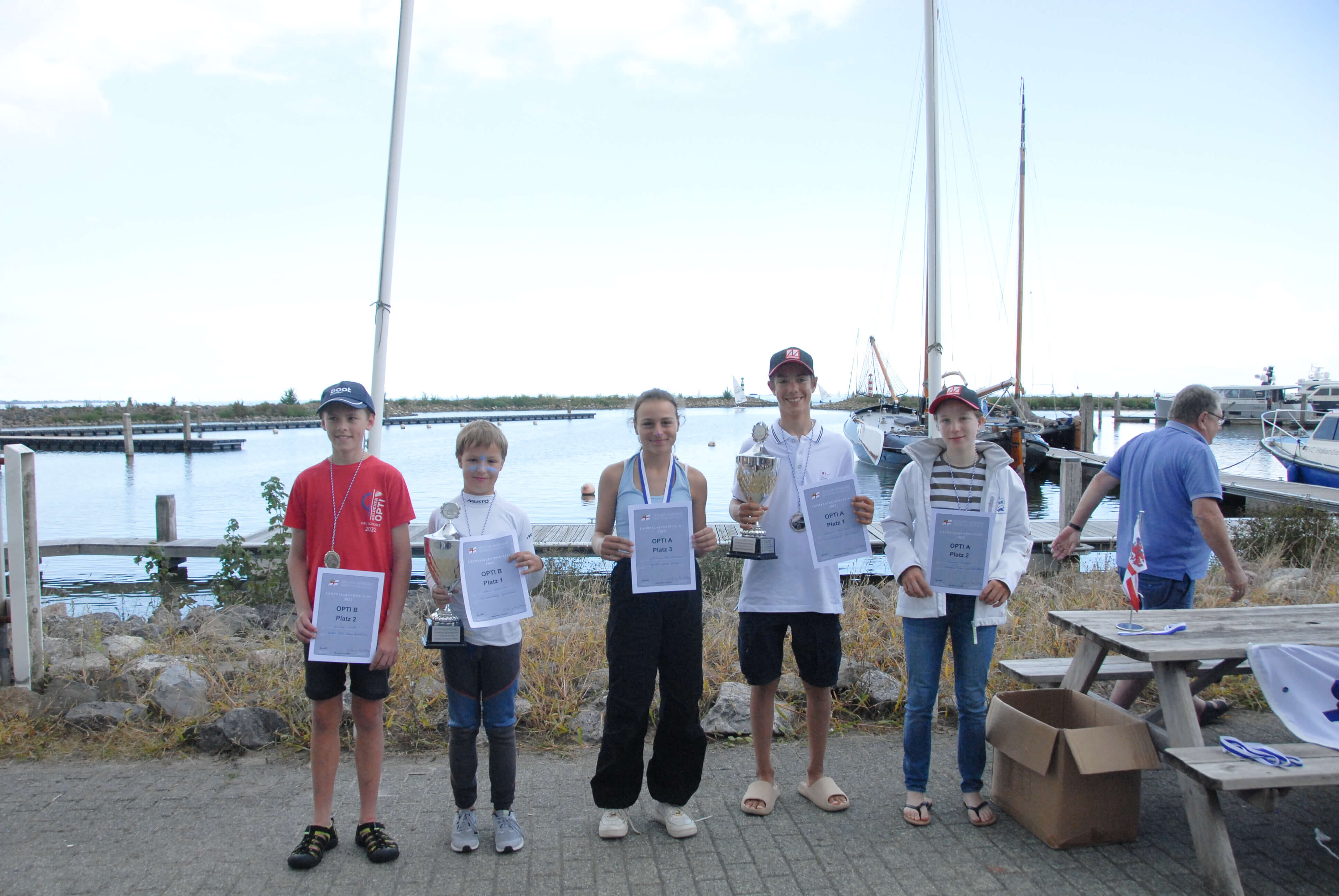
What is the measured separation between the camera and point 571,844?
10.7 ft

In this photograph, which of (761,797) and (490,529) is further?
(761,797)

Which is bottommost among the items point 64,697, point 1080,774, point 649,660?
point 64,697

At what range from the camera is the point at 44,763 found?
396cm

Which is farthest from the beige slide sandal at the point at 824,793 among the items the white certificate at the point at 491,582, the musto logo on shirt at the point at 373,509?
the musto logo on shirt at the point at 373,509

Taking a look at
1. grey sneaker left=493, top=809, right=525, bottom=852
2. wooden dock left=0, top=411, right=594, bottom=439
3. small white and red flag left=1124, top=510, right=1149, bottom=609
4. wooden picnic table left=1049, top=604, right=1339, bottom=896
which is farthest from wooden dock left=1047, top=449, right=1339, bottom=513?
wooden dock left=0, top=411, right=594, bottom=439

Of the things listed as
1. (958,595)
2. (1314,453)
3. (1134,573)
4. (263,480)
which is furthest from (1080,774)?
(1314,453)

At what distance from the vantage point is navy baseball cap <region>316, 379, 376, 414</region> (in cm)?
318

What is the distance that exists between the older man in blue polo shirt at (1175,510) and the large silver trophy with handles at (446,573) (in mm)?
3018

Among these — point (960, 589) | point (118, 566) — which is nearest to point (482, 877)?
point (960, 589)

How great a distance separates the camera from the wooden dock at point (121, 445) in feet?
143

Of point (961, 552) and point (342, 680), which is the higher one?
point (961, 552)

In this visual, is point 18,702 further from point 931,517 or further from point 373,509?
point 931,517

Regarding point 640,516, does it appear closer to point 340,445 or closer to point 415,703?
point 340,445

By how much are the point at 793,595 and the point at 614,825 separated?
47.8 inches
